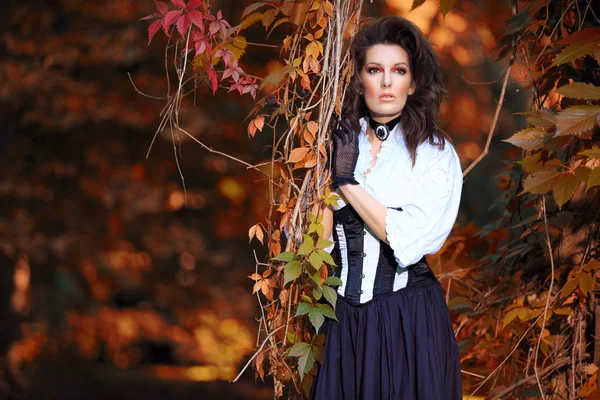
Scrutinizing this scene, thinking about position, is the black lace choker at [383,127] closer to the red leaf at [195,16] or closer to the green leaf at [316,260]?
the green leaf at [316,260]

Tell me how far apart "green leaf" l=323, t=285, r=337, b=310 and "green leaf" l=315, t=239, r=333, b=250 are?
11 centimetres

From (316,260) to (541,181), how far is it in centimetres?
85

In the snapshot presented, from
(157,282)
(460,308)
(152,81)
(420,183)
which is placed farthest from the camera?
(157,282)

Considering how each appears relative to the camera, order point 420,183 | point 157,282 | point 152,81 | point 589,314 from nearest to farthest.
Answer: point 420,183 → point 589,314 → point 152,81 → point 157,282

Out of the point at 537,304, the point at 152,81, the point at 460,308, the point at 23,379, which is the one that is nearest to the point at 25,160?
the point at 152,81

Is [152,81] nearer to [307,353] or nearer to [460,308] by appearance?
[460,308]

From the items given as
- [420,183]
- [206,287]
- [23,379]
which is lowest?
[23,379]

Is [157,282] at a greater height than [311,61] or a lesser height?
lesser

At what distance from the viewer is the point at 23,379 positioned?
20.8ft

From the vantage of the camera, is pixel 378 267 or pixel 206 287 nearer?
pixel 378 267

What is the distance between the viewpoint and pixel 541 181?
2471mm

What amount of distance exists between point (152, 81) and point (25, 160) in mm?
1242

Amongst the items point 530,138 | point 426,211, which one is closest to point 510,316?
point 530,138

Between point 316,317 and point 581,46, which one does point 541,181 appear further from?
point 316,317
